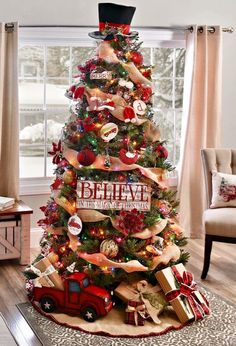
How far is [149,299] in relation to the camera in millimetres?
4016

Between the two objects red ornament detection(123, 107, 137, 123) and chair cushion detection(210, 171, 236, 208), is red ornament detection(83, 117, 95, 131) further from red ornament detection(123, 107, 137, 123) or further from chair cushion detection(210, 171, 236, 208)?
chair cushion detection(210, 171, 236, 208)

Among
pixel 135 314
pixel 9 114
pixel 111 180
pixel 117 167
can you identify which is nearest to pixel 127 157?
pixel 117 167

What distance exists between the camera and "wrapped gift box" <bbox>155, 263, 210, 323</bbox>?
3953mm

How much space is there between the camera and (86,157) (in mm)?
4059

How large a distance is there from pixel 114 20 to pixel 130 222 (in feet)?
4.48

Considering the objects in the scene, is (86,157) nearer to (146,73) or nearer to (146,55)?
(146,73)

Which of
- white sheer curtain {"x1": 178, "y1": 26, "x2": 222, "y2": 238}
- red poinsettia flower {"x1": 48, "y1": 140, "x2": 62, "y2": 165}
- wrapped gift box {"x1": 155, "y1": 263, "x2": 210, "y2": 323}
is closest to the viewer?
wrapped gift box {"x1": 155, "y1": 263, "x2": 210, "y2": 323}

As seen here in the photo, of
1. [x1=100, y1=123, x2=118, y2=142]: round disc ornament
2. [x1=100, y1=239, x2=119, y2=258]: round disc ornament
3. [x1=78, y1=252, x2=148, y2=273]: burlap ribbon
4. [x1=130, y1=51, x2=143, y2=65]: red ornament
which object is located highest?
[x1=130, y1=51, x2=143, y2=65]: red ornament

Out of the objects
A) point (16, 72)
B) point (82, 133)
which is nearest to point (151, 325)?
point (82, 133)

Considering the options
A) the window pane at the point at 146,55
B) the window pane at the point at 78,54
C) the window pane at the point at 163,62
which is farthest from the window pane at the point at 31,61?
the window pane at the point at 163,62

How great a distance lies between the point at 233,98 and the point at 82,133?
249 centimetres

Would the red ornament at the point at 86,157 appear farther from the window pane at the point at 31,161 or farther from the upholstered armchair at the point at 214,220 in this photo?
the window pane at the point at 31,161

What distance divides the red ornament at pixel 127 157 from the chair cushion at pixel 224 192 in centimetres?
116

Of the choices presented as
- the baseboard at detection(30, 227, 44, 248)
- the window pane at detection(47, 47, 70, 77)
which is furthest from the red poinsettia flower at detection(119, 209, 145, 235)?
the window pane at detection(47, 47, 70, 77)
